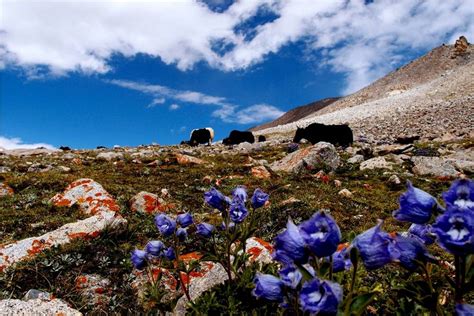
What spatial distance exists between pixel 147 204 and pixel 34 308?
5.29 meters

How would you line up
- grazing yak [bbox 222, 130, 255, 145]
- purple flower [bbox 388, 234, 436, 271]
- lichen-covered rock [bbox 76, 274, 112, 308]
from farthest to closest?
grazing yak [bbox 222, 130, 255, 145], lichen-covered rock [bbox 76, 274, 112, 308], purple flower [bbox 388, 234, 436, 271]

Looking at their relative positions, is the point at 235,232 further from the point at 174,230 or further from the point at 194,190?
the point at 194,190

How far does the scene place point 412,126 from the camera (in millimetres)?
39469

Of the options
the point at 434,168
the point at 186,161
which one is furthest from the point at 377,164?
the point at 186,161

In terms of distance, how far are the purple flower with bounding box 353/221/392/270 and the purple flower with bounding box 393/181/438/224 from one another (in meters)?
0.23

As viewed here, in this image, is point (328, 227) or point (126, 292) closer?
point (328, 227)

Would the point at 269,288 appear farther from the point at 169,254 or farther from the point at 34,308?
the point at 34,308

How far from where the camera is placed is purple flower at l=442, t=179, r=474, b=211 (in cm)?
227

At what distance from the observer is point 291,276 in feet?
8.16

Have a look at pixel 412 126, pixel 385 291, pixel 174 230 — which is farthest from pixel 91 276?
pixel 412 126

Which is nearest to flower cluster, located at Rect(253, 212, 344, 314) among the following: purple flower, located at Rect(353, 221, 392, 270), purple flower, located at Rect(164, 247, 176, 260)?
purple flower, located at Rect(353, 221, 392, 270)

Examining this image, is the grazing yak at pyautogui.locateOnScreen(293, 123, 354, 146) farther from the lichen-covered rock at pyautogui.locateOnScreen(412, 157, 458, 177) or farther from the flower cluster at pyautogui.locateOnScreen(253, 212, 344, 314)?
the flower cluster at pyautogui.locateOnScreen(253, 212, 344, 314)

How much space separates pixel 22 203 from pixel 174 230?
8.18m

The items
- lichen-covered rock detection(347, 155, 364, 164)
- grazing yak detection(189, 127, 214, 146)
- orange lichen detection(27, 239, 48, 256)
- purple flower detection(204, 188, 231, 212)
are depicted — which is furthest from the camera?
grazing yak detection(189, 127, 214, 146)
